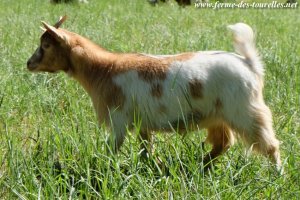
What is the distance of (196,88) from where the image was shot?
13.1ft

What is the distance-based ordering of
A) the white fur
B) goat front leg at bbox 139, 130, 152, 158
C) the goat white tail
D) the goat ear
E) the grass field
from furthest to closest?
the goat ear < the goat white tail < the white fur < goat front leg at bbox 139, 130, 152, 158 < the grass field

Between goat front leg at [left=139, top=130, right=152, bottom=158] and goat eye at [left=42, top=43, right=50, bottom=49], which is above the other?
goat eye at [left=42, top=43, right=50, bottom=49]

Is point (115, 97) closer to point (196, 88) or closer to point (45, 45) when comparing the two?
point (196, 88)

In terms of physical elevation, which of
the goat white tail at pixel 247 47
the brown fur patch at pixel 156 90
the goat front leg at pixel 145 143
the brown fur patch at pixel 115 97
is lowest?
the goat front leg at pixel 145 143

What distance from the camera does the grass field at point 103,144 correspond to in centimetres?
326

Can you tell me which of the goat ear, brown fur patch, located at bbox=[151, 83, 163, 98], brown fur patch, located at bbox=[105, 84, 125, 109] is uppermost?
the goat ear

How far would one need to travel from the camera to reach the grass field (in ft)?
10.7

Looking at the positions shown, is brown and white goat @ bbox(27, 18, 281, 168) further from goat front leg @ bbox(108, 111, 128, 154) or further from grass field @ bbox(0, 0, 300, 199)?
grass field @ bbox(0, 0, 300, 199)

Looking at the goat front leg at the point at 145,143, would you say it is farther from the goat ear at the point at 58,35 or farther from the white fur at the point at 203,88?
the goat ear at the point at 58,35

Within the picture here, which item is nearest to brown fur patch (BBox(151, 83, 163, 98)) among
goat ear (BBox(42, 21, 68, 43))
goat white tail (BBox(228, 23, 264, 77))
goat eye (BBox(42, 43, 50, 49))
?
goat white tail (BBox(228, 23, 264, 77))

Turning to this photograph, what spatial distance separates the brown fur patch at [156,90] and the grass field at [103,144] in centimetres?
31

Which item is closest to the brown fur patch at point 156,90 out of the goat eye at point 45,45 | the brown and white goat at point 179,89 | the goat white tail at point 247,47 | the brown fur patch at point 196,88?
the brown and white goat at point 179,89

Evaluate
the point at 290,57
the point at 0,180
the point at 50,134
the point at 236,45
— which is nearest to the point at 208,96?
the point at 236,45

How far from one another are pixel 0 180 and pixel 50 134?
2.00 feet
